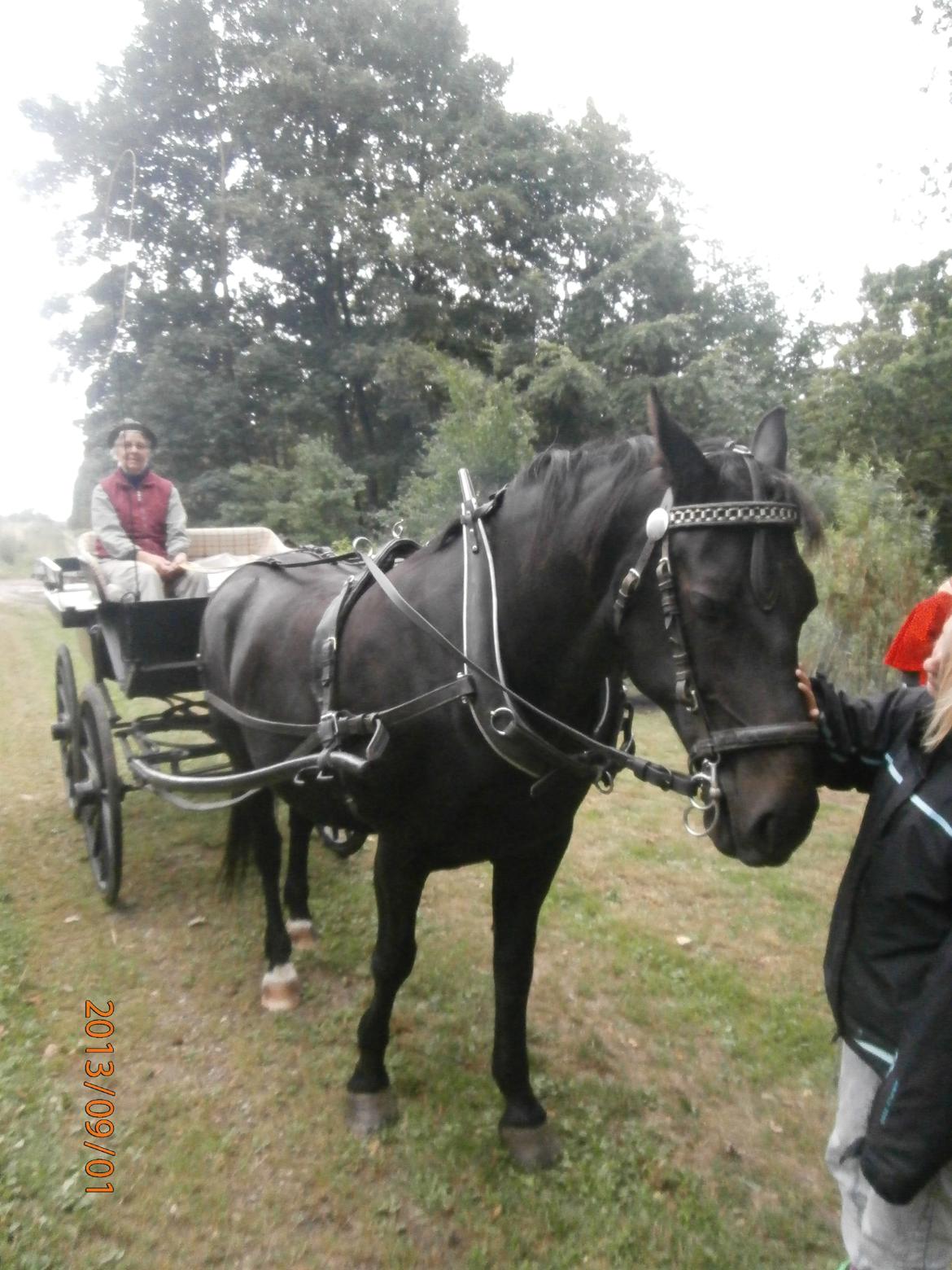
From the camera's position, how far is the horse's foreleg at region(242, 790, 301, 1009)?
11.2ft

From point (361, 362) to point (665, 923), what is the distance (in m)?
17.2

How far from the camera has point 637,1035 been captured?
10.6 feet

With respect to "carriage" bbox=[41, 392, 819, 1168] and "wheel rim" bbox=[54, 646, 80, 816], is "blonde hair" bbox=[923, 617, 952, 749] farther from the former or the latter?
"wheel rim" bbox=[54, 646, 80, 816]

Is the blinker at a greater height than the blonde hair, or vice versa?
the blinker

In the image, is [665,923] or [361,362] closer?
[665,923]

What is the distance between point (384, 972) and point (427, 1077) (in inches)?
22.9

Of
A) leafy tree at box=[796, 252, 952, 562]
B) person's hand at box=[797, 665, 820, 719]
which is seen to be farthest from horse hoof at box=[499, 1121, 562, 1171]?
leafy tree at box=[796, 252, 952, 562]

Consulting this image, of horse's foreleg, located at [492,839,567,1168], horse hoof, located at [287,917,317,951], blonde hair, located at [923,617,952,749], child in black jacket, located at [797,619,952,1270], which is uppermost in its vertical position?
blonde hair, located at [923,617,952,749]

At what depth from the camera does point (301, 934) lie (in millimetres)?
3922

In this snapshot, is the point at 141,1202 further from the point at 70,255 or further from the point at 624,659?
the point at 70,255

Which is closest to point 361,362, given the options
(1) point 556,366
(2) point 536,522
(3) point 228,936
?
(1) point 556,366

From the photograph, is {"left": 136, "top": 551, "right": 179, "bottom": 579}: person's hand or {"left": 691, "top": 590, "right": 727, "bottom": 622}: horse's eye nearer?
{"left": 691, "top": 590, "right": 727, "bottom": 622}: horse's eye

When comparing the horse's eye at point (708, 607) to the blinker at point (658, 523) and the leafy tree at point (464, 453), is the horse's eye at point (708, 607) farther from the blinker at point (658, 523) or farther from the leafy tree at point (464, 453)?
the leafy tree at point (464, 453)

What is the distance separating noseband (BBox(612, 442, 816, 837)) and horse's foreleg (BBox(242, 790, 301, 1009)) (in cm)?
230
